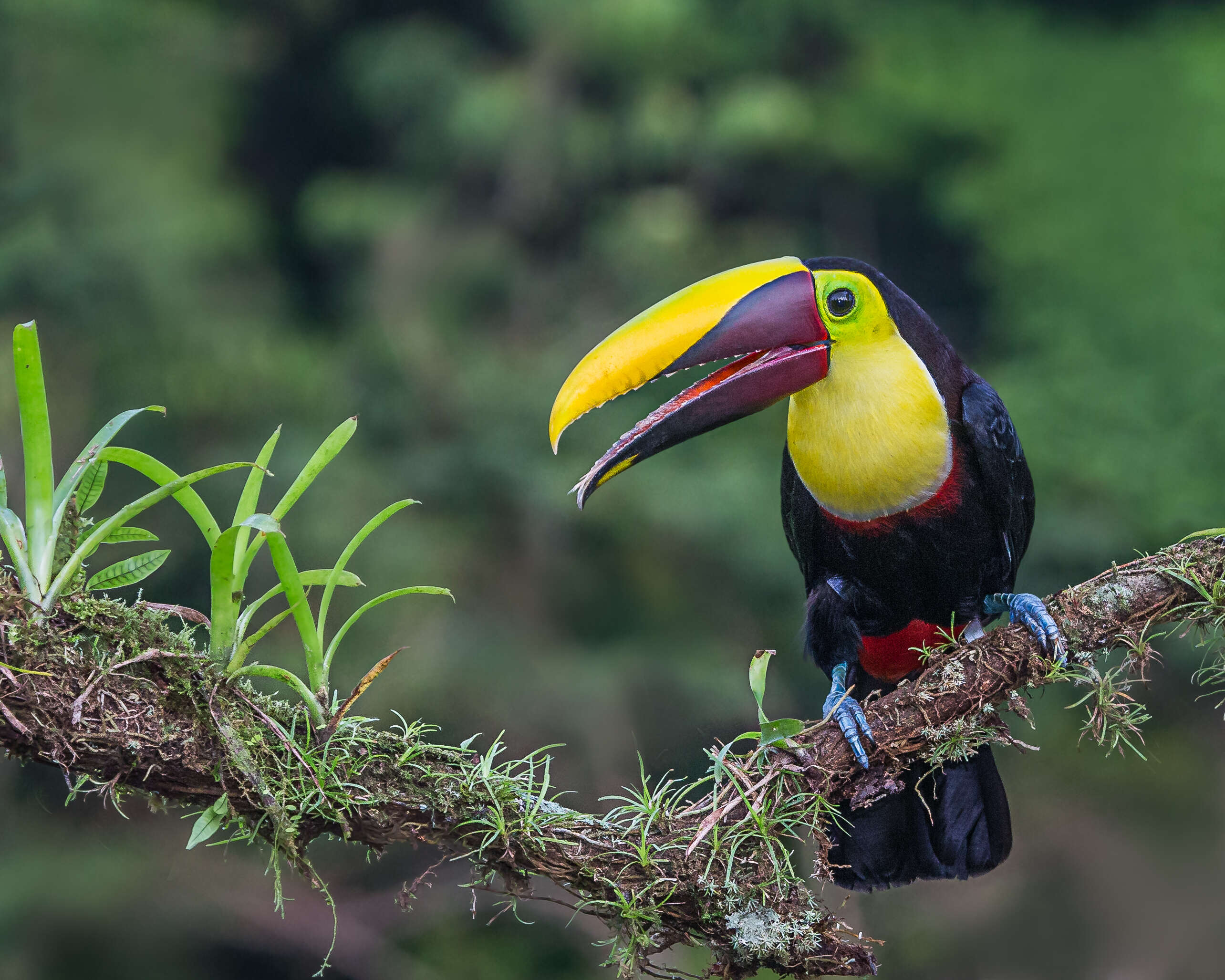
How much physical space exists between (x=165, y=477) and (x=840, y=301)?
91cm

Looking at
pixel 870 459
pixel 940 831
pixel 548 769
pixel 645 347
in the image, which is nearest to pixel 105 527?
pixel 548 769

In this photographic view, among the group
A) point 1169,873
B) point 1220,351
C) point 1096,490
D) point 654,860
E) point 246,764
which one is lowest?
point 1169,873

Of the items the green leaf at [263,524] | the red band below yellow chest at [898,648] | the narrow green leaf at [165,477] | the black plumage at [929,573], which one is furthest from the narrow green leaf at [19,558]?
the red band below yellow chest at [898,648]

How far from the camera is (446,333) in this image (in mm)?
4785

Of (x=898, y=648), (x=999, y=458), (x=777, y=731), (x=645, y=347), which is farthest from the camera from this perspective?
(x=898, y=648)

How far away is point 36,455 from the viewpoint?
114 centimetres

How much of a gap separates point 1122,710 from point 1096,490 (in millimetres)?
3199

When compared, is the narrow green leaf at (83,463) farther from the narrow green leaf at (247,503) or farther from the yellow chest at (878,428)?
the yellow chest at (878,428)

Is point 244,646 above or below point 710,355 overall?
below

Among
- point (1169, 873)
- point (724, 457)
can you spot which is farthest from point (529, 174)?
point (1169, 873)

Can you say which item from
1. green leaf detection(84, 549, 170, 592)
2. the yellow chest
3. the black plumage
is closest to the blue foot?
the black plumage

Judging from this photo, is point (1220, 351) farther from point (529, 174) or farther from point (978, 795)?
point (978, 795)

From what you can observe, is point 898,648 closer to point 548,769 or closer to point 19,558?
point 548,769

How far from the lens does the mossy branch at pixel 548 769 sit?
107 centimetres
